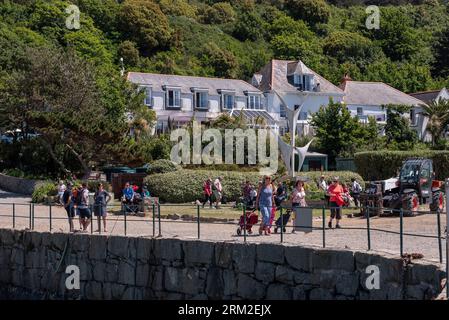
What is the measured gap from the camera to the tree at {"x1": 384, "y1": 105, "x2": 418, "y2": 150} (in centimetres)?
6025

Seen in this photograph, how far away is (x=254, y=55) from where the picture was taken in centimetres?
9369

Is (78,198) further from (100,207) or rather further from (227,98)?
(227,98)

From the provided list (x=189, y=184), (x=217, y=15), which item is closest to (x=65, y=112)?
(x=189, y=184)

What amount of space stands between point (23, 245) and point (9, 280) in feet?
3.60

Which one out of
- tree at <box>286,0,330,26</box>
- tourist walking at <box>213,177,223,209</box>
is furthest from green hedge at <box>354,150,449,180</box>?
tree at <box>286,0,330,26</box>

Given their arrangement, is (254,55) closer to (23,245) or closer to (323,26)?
(323,26)

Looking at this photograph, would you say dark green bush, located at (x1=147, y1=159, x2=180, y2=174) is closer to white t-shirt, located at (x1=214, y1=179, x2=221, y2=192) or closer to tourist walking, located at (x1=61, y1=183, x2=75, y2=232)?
white t-shirt, located at (x1=214, y1=179, x2=221, y2=192)

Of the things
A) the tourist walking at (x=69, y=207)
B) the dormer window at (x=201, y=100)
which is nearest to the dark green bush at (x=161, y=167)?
the tourist walking at (x=69, y=207)

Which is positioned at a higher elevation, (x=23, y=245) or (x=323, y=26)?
(x=323, y=26)

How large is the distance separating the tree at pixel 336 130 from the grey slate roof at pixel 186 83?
43.7ft

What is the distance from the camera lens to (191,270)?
18219 mm

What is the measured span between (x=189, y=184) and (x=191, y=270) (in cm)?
2019

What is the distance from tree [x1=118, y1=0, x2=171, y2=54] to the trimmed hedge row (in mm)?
54148
